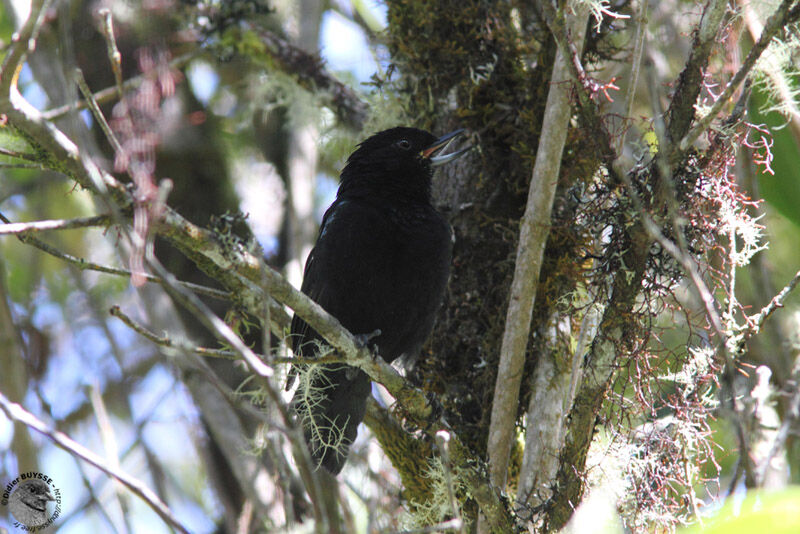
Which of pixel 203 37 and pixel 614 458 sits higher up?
pixel 203 37

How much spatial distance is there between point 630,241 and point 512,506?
111cm

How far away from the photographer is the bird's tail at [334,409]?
3477 mm

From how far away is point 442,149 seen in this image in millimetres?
3812

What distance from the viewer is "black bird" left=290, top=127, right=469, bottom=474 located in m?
3.44

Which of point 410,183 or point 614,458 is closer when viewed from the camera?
point 614,458

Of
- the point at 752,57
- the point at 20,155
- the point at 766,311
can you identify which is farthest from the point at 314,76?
the point at 766,311

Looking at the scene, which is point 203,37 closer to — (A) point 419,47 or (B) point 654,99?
(A) point 419,47

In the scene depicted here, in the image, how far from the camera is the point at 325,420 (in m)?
3.63

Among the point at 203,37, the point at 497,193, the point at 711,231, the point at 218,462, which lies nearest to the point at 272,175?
the point at 203,37

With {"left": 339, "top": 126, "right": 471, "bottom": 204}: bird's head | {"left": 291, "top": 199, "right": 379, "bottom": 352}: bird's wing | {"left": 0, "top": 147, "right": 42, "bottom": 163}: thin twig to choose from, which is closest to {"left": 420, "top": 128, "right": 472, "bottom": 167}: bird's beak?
{"left": 339, "top": 126, "right": 471, "bottom": 204}: bird's head
